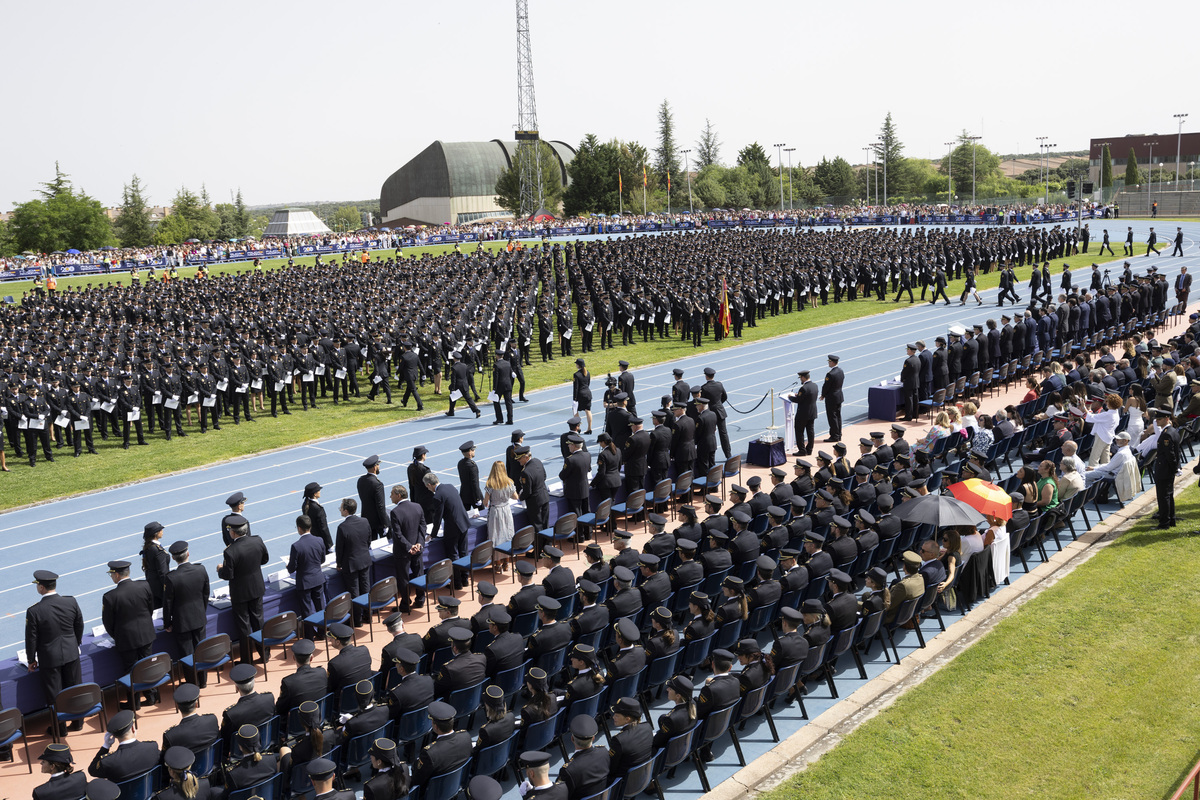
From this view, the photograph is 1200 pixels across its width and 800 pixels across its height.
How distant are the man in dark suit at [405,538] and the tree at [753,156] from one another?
406 ft

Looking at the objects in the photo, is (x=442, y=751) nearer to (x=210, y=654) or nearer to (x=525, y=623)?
(x=525, y=623)

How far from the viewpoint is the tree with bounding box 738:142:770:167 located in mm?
129587

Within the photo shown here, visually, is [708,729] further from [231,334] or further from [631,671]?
[231,334]

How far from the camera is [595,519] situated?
44.1ft

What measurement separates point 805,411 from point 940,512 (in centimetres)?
741

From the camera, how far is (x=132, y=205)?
389ft

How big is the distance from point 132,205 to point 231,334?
10495 cm

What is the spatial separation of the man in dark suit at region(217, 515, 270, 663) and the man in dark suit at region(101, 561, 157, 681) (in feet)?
2.64

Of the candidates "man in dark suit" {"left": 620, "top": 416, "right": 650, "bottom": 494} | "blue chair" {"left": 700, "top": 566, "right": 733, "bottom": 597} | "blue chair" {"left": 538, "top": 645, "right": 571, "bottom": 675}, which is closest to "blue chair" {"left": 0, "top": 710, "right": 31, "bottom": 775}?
"blue chair" {"left": 538, "top": 645, "right": 571, "bottom": 675}

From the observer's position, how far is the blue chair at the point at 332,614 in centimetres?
1016

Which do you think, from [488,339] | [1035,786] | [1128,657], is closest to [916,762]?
[1035,786]

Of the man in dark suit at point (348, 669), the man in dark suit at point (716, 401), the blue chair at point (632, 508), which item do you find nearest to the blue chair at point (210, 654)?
the man in dark suit at point (348, 669)

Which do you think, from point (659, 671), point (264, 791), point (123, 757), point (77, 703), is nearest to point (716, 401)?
point (659, 671)

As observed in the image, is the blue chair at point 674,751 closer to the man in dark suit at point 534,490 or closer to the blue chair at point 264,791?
the blue chair at point 264,791
